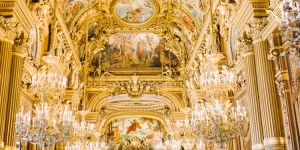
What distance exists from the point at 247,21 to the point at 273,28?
1.17 metres

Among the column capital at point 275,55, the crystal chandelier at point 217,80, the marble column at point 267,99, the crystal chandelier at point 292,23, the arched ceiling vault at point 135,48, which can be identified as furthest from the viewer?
the arched ceiling vault at point 135,48

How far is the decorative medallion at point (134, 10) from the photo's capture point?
18750 mm

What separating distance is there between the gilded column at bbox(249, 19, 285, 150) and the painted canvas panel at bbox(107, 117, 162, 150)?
2305 cm

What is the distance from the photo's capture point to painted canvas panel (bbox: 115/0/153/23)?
18766mm

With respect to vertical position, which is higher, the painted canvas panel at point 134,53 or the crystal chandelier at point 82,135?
the painted canvas panel at point 134,53

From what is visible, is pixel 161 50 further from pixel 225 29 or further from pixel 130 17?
pixel 225 29

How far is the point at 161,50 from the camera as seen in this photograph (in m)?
22.5

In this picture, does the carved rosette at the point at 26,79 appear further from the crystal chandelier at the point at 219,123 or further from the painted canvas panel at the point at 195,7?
the painted canvas panel at the point at 195,7

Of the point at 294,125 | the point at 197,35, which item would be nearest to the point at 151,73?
the point at 197,35

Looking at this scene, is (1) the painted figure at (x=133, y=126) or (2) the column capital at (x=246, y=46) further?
(1) the painted figure at (x=133, y=126)

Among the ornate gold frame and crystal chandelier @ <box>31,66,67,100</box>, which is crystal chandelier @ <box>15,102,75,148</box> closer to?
crystal chandelier @ <box>31,66,67,100</box>

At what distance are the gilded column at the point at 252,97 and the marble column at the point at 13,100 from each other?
5645 mm

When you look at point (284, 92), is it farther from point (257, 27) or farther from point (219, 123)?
point (257, 27)

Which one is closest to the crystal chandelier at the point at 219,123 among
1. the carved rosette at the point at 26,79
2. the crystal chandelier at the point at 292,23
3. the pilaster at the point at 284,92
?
the pilaster at the point at 284,92
